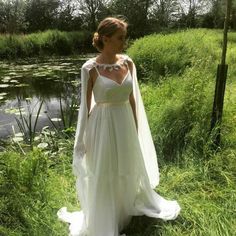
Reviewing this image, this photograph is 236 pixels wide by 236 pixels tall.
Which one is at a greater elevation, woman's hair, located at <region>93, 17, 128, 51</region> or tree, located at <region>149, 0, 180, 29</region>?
woman's hair, located at <region>93, 17, 128, 51</region>

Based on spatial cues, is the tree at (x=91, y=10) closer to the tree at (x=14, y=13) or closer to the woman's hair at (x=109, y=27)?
the tree at (x=14, y=13)

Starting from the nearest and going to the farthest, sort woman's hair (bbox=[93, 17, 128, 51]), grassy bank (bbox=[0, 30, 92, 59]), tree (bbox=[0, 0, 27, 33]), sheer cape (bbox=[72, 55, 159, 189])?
woman's hair (bbox=[93, 17, 128, 51])
sheer cape (bbox=[72, 55, 159, 189])
grassy bank (bbox=[0, 30, 92, 59])
tree (bbox=[0, 0, 27, 33])

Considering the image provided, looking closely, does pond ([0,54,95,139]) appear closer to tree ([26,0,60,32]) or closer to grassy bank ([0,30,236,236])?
grassy bank ([0,30,236,236])

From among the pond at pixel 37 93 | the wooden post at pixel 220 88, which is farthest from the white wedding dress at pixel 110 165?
the pond at pixel 37 93

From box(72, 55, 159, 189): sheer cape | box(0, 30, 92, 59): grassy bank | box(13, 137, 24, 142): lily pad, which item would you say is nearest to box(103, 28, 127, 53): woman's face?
box(72, 55, 159, 189): sheer cape

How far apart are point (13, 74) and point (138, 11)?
13597 mm

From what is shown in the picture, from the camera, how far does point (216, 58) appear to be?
8273 mm

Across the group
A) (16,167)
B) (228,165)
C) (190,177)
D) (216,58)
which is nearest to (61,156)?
(16,167)

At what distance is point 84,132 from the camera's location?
9.18 ft

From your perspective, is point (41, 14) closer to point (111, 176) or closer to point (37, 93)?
point (37, 93)

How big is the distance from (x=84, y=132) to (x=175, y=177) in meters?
1.21

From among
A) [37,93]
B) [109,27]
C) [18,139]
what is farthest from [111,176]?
[37,93]

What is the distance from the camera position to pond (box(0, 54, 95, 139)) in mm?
6630

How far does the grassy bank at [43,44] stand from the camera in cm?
1530
